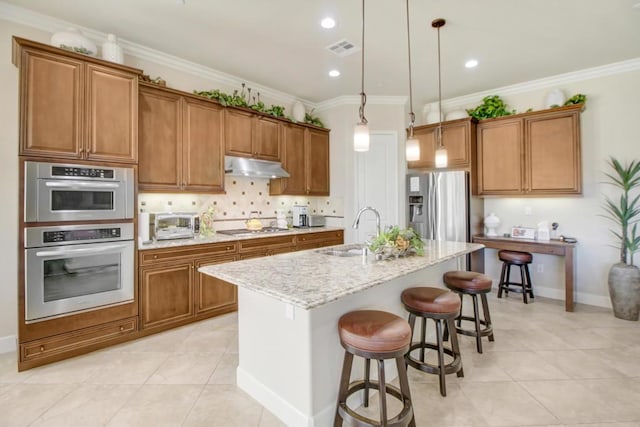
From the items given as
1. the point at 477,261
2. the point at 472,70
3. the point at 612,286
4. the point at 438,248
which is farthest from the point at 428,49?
the point at 612,286

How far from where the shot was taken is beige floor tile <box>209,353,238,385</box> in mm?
2398

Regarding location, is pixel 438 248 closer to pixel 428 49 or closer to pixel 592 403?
pixel 592 403

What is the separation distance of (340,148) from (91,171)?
11.4ft

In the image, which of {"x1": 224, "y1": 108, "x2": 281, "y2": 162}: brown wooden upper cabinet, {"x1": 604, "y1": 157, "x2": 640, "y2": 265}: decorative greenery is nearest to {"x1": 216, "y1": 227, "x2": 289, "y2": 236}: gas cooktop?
{"x1": 224, "y1": 108, "x2": 281, "y2": 162}: brown wooden upper cabinet

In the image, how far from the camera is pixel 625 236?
12.1ft

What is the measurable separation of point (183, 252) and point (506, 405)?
10.2 feet

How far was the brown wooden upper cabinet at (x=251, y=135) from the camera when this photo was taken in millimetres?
4062

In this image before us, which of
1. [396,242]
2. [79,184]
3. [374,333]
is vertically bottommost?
[374,333]

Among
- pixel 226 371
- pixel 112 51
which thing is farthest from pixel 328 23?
pixel 226 371

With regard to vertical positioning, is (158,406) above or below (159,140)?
below

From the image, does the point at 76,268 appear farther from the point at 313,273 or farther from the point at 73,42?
the point at 313,273

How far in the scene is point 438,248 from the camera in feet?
9.78

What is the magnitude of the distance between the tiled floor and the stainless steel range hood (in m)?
1.95

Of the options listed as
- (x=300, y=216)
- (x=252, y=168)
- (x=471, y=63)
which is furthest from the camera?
(x=300, y=216)
